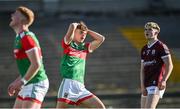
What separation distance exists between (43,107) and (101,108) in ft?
18.8

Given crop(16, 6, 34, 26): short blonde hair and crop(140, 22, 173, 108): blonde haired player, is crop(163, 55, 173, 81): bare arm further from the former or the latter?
crop(16, 6, 34, 26): short blonde hair

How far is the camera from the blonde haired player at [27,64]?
6.61 meters

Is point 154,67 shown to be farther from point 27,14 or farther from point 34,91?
point 27,14

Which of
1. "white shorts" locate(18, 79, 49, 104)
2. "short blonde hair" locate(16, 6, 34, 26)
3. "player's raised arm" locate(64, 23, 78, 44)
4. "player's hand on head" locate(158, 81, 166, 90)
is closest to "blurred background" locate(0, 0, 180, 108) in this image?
"player's hand on head" locate(158, 81, 166, 90)

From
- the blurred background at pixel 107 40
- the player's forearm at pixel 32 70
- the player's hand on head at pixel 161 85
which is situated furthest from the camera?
the blurred background at pixel 107 40

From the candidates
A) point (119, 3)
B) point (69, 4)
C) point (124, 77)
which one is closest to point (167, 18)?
point (119, 3)

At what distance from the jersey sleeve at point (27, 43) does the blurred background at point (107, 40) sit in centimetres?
749

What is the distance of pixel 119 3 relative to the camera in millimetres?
26703

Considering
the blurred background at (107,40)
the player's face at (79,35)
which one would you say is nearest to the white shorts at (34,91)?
the player's face at (79,35)

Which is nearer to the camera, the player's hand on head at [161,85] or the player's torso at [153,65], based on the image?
the player's hand on head at [161,85]

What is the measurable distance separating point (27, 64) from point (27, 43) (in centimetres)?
25

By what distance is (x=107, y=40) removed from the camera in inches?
837

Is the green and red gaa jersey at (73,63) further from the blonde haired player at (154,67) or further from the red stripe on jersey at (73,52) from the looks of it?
the blonde haired player at (154,67)

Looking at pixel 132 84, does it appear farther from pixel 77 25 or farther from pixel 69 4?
pixel 69 4
